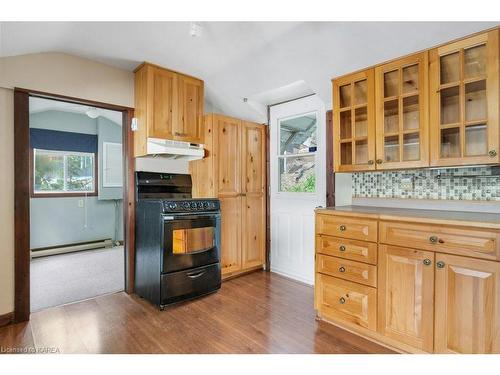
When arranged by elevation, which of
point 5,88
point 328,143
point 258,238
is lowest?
point 258,238

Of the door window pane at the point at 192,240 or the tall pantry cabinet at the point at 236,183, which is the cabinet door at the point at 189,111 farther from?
the door window pane at the point at 192,240

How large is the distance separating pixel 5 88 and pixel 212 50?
172 cm

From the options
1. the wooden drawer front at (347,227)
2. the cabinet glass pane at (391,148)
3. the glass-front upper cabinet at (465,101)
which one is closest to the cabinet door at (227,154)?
the wooden drawer front at (347,227)

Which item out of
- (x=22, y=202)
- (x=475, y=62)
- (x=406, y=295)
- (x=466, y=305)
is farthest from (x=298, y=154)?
(x=22, y=202)

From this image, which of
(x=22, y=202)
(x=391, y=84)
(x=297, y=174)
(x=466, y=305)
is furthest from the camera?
(x=297, y=174)

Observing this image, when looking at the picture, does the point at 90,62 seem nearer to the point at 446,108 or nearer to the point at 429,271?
the point at 446,108

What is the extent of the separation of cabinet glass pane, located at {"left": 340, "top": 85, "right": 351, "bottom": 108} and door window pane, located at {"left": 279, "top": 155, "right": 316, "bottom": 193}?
904 mm

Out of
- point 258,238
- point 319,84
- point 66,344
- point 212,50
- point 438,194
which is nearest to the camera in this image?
point 66,344

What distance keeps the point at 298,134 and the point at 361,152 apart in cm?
113

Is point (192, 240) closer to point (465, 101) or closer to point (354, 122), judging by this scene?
point (354, 122)

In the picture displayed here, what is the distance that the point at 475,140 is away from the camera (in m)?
1.75

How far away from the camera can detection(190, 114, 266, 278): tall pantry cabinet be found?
3139mm
